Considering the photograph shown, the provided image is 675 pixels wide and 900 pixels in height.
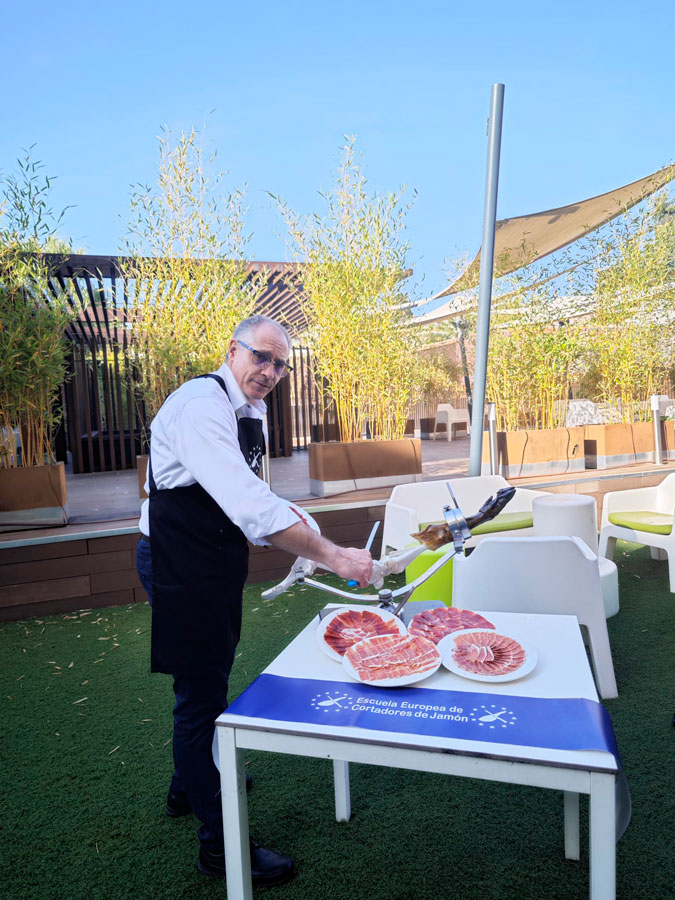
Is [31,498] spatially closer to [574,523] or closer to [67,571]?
[67,571]

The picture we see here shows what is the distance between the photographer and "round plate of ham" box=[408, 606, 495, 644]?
4.80 ft

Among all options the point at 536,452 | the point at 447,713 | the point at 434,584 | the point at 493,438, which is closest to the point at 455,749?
the point at 447,713

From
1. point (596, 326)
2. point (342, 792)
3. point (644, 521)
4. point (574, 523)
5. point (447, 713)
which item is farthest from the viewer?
point (596, 326)

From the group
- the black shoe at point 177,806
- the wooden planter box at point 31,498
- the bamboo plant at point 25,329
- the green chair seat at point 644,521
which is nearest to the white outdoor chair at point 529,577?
the black shoe at point 177,806

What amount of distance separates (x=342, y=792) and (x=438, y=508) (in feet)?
8.65

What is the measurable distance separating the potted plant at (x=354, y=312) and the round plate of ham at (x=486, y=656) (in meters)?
3.82

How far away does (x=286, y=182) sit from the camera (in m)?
5.44

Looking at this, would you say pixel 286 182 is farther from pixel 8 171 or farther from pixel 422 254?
pixel 8 171

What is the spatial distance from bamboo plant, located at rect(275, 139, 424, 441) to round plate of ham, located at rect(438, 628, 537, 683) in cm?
416

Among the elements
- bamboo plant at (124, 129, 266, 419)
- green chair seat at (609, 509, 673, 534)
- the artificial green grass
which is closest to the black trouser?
the artificial green grass

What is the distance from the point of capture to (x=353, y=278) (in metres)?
5.30

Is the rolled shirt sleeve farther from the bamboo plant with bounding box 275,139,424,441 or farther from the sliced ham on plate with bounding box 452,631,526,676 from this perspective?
the bamboo plant with bounding box 275,139,424,441

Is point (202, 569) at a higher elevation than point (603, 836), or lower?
higher

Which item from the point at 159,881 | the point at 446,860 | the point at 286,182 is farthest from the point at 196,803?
the point at 286,182
